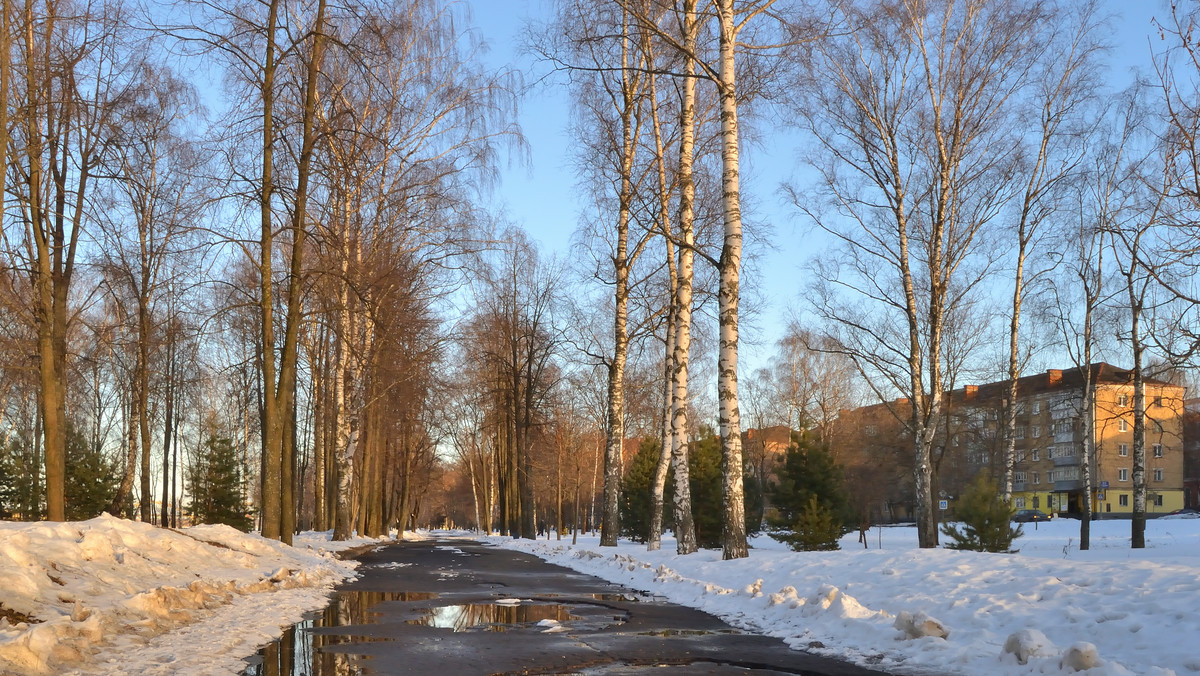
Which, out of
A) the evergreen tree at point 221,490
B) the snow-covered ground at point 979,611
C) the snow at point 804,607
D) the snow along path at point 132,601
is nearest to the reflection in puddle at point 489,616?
the snow at point 804,607

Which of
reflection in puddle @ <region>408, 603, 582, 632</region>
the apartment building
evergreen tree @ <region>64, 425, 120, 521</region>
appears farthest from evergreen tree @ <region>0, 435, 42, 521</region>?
the apartment building

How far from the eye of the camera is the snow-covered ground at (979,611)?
6344 millimetres

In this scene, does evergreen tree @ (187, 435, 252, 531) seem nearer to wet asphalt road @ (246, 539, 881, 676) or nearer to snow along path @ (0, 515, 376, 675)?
snow along path @ (0, 515, 376, 675)

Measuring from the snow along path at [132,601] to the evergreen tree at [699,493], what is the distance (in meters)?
14.3

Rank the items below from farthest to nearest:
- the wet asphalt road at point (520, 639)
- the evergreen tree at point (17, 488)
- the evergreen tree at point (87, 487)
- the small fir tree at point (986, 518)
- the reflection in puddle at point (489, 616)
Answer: the evergreen tree at point (17, 488) < the evergreen tree at point (87, 487) < the small fir tree at point (986, 518) < the reflection in puddle at point (489, 616) < the wet asphalt road at point (520, 639)

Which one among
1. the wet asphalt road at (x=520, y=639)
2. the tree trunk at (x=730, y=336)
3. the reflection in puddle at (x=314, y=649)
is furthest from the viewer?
the tree trunk at (x=730, y=336)

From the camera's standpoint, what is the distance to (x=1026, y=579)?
875 centimetres

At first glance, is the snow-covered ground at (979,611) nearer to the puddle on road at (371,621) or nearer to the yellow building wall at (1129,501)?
the puddle on road at (371,621)

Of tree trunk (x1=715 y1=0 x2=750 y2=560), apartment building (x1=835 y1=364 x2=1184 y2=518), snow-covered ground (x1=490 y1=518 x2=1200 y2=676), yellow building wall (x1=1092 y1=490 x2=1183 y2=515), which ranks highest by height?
tree trunk (x1=715 y1=0 x2=750 y2=560)

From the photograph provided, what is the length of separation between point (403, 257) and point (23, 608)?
22501mm

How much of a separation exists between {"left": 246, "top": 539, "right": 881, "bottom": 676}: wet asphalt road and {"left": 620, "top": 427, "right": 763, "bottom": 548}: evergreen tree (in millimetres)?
13015

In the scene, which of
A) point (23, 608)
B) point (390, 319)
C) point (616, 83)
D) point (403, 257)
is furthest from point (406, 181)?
point (23, 608)

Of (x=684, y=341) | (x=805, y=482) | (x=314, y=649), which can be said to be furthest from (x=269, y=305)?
(x=805, y=482)

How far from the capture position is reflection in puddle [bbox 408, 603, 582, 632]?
29.8 feet
